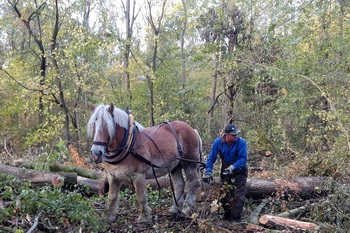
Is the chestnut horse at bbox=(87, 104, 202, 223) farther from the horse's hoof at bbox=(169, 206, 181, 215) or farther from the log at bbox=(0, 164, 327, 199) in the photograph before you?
the log at bbox=(0, 164, 327, 199)

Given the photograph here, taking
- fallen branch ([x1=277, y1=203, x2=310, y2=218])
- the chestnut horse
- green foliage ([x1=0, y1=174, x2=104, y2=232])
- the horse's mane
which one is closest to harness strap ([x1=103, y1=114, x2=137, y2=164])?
the chestnut horse

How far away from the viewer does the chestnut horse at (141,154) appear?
13.4 feet

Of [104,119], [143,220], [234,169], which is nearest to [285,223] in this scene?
[234,169]

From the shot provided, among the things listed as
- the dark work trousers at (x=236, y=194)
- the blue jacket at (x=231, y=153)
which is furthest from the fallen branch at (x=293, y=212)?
the blue jacket at (x=231, y=153)

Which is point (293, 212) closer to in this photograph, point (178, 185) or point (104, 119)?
point (178, 185)

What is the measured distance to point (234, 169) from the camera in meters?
4.98

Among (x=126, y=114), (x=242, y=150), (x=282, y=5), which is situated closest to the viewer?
(x=126, y=114)

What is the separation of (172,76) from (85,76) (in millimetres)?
6638

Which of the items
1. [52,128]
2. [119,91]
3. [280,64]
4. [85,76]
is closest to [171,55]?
[119,91]

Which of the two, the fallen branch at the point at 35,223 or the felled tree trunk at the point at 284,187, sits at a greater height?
the fallen branch at the point at 35,223

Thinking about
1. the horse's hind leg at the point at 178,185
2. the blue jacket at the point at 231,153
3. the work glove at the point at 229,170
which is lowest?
the horse's hind leg at the point at 178,185

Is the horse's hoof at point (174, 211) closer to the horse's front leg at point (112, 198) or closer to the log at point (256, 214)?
the horse's front leg at point (112, 198)

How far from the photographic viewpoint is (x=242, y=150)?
5031 millimetres

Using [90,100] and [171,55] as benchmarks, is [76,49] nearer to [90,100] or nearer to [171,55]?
[90,100]
